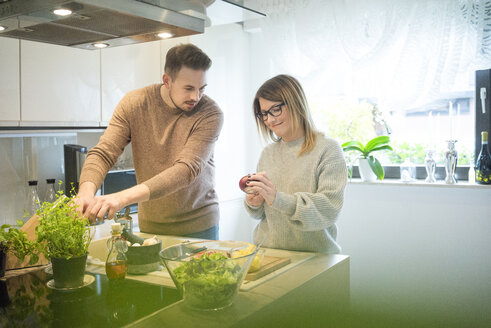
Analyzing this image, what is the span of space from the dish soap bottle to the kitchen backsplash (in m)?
1.58

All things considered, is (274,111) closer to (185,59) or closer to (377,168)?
(185,59)

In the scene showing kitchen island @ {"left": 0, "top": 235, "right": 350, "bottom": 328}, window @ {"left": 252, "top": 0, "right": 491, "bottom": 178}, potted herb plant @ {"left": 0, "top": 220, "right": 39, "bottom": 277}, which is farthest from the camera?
window @ {"left": 252, "top": 0, "right": 491, "bottom": 178}

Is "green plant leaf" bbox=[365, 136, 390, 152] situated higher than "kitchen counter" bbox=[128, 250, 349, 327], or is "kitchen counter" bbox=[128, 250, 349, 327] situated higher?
"green plant leaf" bbox=[365, 136, 390, 152]

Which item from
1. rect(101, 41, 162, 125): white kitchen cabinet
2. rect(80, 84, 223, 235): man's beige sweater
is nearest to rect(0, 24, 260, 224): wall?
rect(101, 41, 162, 125): white kitchen cabinet

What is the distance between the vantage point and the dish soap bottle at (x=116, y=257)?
1.32 m

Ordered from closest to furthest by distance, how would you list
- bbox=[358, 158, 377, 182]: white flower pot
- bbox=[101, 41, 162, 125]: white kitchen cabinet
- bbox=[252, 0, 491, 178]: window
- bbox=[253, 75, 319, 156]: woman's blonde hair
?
bbox=[253, 75, 319, 156]: woman's blonde hair < bbox=[101, 41, 162, 125]: white kitchen cabinet < bbox=[252, 0, 491, 178]: window < bbox=[358, 158, 377, 182]: white flower pot

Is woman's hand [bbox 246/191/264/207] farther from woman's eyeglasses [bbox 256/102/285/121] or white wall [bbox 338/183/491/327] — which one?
white wall [bbox 338/183/491/327]

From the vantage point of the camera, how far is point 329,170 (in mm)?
1822

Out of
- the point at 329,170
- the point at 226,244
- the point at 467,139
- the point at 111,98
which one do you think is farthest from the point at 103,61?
the point at 467,139

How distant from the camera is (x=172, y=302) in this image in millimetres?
1143

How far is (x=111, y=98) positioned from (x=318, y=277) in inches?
80.8

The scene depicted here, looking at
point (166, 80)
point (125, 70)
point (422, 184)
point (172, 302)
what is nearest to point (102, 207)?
point (172, 302)

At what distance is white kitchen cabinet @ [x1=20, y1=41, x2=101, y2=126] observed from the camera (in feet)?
8.29

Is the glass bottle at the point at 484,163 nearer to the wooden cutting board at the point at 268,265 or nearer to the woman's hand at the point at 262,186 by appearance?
the woman's hand at the point at 262,186
